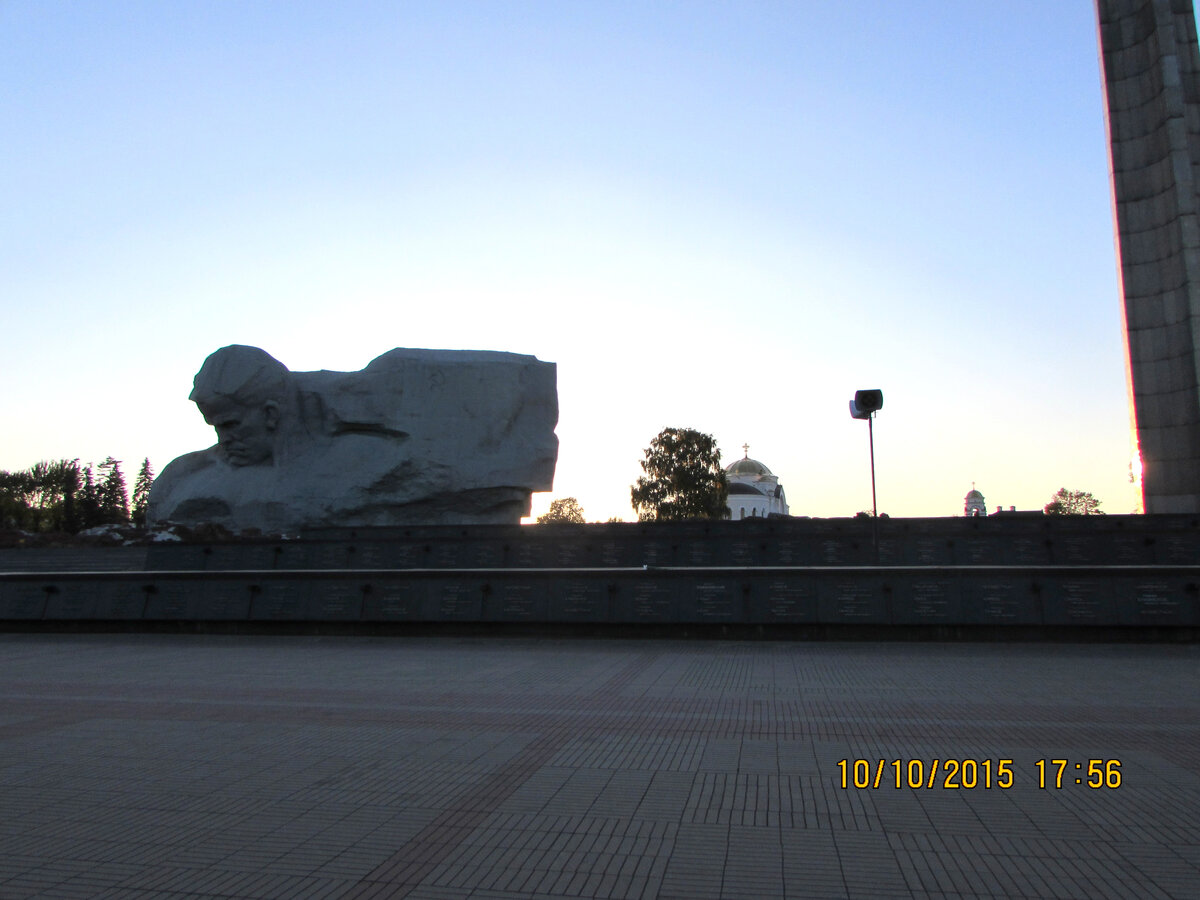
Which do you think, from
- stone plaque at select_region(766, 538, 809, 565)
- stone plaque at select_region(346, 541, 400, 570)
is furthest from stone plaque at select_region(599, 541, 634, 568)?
stone plaque at select_region(346, 541, 400, 570)

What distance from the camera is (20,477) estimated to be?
6531 centimetres

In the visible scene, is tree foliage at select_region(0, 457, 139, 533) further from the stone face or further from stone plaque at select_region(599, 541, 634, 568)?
the stone face

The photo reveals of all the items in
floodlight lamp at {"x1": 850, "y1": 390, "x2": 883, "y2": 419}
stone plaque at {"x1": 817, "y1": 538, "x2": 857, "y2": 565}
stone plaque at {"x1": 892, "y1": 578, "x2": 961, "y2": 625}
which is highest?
floodlight lamp at {"x1": 850, "y1": 390, "x2": 883, "y2": 419}

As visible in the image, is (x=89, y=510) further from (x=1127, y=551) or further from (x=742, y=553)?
(x=1127, y=551)

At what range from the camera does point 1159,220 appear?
27656mm

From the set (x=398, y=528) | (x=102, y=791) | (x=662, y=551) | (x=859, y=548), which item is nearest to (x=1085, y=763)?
(x=102, y=791)

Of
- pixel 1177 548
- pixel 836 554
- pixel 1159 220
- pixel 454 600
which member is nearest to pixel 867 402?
pixel 836 554

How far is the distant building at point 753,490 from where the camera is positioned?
99.8 meters

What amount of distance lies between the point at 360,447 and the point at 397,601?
1665cm

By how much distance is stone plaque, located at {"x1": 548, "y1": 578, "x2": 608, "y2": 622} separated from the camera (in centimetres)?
1029

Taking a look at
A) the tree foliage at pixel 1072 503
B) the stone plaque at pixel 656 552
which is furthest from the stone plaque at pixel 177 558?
the tree foliage at pixel 1072 503

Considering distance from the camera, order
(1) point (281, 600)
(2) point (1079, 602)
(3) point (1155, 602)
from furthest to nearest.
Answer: (1) point (281, 600) → (2) point (1079, 602) → (3) point (1155, 602)
